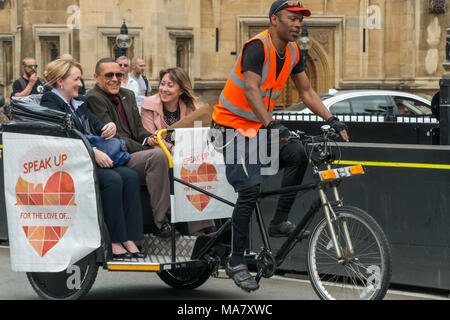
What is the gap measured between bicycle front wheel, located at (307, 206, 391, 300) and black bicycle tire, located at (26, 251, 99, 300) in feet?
5.04

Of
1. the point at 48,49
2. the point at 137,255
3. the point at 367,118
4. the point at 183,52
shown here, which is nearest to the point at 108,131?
the point at 137,255

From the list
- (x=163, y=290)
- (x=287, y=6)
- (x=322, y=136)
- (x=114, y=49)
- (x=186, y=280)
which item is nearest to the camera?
(x=322, y=136)

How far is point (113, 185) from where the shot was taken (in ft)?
23.3

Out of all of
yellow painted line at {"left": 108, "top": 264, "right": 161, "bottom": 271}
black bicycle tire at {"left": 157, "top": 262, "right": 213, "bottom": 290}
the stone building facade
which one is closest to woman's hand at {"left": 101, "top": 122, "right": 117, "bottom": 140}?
yellow painted line at {"left": 108, "top": 264, "right": 161, "bottom": 271}

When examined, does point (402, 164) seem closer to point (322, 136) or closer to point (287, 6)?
point (322, 136)

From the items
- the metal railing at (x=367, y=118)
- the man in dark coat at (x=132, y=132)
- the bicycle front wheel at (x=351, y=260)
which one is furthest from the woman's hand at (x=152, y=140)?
the metal railing at (x=367, y=118)

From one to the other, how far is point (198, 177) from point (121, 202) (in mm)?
574

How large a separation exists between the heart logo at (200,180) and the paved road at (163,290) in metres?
0.63

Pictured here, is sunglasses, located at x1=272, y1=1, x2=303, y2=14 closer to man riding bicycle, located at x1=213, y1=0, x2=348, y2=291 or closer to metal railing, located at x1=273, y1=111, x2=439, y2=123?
man riding bicycle, located at x1=213, y1=0, x2=348, y2=291

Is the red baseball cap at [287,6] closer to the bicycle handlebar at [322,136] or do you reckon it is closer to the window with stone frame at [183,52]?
the bicycle handlebar at [322,136]

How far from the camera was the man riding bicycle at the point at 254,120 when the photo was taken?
6699 mm

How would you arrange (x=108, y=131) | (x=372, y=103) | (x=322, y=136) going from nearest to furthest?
(x=322, y=136)
(x=108, y=131)
(x=372, y=103)

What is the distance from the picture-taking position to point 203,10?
27.9m
